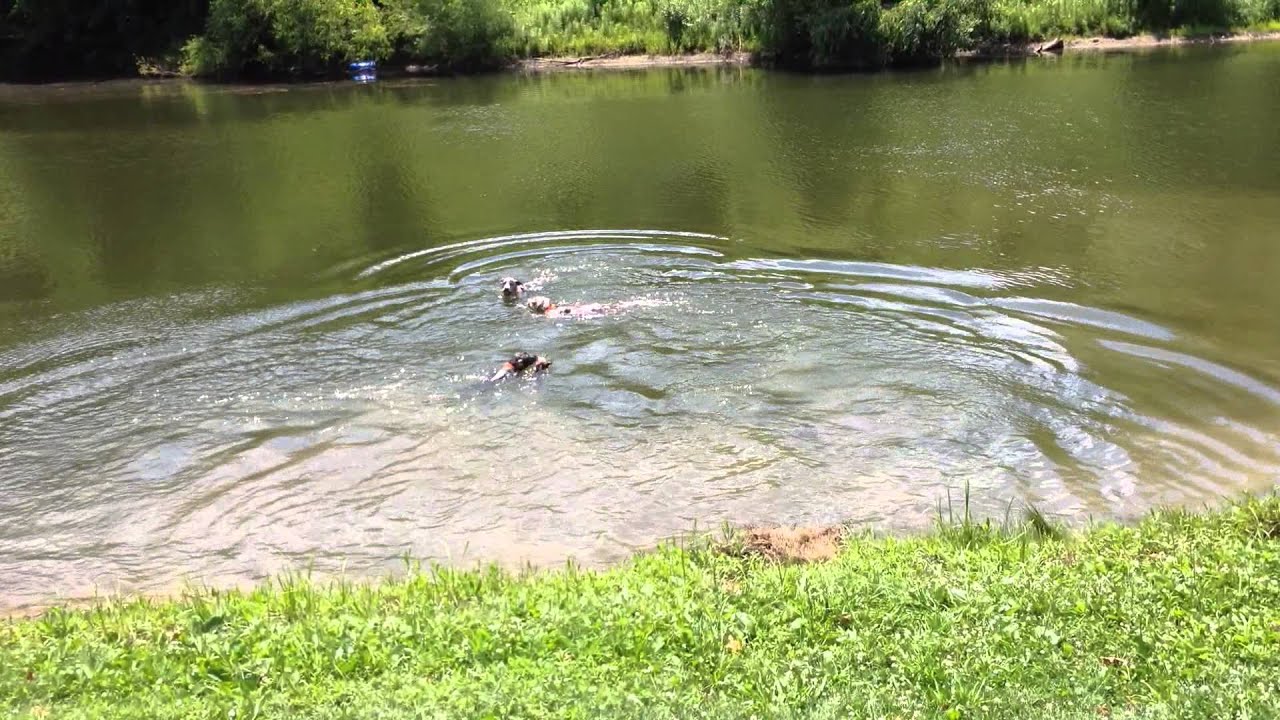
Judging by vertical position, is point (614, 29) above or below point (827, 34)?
above

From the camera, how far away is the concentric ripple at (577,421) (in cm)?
863

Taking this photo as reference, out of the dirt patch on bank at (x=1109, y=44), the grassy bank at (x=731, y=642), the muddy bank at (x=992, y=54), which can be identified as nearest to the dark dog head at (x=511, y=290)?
the grassy bank at (x=731, y=642)

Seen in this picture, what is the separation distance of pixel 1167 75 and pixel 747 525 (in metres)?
30.3

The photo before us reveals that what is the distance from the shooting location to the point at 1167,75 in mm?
32281

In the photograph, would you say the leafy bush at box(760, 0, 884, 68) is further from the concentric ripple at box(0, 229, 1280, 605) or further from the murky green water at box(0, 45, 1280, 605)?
the concentric ripple at box(0, 229, 1280, 605)

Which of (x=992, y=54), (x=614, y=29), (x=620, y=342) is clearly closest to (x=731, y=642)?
(x=620, y=342)

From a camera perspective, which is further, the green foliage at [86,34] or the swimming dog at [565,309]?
the green foliage at [86,34]

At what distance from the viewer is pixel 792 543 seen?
301 inches

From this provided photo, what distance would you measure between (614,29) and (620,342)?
35973mm

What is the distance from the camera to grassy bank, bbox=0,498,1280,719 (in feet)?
17.3

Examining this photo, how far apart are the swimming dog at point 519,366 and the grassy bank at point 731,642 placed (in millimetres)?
4535

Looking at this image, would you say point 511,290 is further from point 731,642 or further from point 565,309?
point 731,642

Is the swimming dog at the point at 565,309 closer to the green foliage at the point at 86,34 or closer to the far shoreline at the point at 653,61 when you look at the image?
the far shoreline at the point at 653,61

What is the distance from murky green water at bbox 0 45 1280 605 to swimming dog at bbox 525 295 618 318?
257 millimetres
